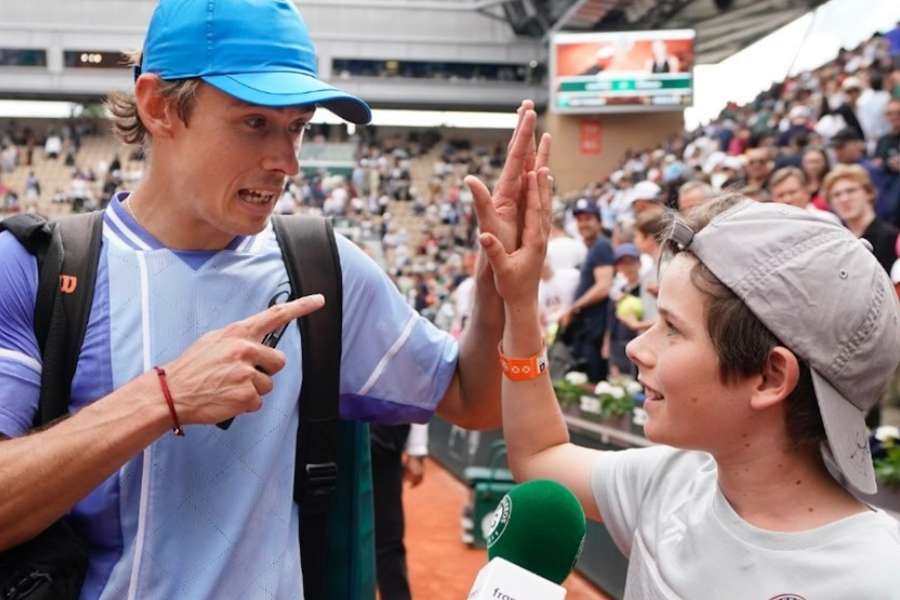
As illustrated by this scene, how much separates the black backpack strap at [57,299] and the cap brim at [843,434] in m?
1.11

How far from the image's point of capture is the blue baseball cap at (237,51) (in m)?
1.59

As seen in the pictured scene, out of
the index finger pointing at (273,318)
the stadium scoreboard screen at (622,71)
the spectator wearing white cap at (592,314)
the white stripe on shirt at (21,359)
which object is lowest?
the spectator wearing white cap at (592,314)

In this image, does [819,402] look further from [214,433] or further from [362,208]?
[362,208]

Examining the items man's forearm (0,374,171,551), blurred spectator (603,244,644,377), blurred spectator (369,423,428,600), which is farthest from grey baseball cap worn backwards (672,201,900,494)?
blurred spectator (603,244,644,377)

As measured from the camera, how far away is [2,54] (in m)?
27.9

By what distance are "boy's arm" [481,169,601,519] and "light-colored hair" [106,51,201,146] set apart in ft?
1.82

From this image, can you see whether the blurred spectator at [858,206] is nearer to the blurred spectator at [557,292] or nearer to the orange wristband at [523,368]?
the blurred spectator at [557,292]

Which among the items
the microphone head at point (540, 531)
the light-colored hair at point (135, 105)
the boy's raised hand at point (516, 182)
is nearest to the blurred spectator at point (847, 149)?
the boy's raised hand at point (516, 182)

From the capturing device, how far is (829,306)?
130 centimetres

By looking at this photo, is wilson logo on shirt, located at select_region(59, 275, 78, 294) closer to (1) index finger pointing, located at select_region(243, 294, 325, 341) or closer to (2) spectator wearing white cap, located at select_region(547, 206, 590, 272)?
(1) index finger pointing, located at select_region(243, 294, 325, 341)

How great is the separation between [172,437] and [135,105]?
2.09 feet

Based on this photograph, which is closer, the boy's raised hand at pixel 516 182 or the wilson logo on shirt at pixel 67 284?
the wilson logo on shirt at pixel 67 284

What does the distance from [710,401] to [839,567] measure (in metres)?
0.28

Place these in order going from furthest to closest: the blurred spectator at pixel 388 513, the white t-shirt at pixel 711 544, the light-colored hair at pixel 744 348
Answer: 1. the blurred spectator at pixel 388 513
2. the light-colored hair at pixel 744 348
3. the white t-shirt at pixel 711 544
